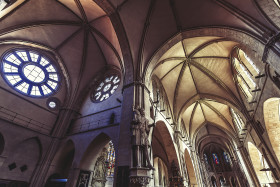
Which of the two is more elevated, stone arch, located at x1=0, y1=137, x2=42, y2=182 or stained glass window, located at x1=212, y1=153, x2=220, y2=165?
stained glass window, located at x1=212, y1=153, x2=220, y2=165

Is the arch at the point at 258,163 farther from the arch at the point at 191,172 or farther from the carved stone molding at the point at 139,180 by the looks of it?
the carved stone molding at the point at 139,180

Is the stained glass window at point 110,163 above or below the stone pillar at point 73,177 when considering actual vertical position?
above

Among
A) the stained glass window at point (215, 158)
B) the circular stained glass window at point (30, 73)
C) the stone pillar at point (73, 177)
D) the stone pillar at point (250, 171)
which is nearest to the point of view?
the stone pillar at point (73, 177)

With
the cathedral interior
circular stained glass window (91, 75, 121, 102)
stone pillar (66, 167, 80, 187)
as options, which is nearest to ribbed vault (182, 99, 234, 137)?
the cathedral interior

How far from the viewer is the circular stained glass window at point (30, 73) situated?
9.93m

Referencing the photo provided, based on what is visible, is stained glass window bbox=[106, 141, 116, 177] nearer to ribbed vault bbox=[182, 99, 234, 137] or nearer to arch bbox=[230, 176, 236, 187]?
ribbed vault bbox=[182, 99, 234, 137]

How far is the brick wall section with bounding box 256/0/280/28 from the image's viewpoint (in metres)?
5.45

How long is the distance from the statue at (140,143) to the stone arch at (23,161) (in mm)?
8276

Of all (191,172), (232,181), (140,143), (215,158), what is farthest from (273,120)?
(215,158)

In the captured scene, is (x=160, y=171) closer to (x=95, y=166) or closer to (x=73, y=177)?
(x=95, y=166)

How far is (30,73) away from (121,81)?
24.1 ft

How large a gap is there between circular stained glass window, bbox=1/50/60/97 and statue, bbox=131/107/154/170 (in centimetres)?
943

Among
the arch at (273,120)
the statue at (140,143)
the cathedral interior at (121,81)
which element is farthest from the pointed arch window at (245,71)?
the statue at (140,143)

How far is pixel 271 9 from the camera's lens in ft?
18.5
